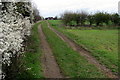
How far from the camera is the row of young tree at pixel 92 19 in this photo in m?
61.0

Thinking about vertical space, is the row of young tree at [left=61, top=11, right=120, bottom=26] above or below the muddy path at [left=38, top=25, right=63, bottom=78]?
above

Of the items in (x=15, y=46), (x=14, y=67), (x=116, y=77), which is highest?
(x=15, y=46)

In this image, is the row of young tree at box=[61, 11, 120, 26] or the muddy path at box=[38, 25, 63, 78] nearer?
the muddy path at box=[38, 25, 63, 78]

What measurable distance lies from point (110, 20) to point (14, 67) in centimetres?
5903

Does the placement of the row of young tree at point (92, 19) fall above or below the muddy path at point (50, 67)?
above

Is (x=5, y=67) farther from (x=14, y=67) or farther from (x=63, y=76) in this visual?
(x=63, y=76)

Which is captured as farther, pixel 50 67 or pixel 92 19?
pixel 92 19

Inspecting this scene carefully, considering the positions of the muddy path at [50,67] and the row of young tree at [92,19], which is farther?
the row of young tree at [92,19]

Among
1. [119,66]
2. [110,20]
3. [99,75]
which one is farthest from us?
[110,20]

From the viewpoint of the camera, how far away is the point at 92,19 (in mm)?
62344

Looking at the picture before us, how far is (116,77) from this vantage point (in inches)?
396

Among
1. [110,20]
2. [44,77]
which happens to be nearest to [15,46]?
[44,77]

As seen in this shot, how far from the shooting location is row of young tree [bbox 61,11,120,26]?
61.0m

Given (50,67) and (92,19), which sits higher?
(92,19)
